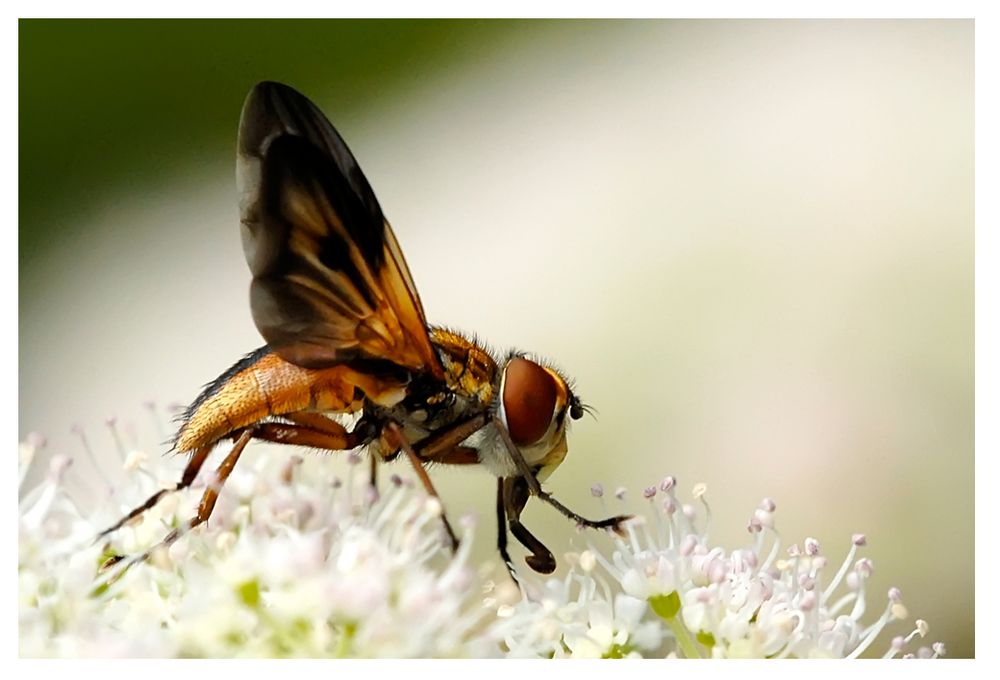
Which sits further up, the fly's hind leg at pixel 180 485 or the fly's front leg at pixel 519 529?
the fly's hind leg at pixel 180 485

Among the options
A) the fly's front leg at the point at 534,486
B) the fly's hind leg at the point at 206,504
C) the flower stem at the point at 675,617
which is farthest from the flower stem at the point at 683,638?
the fly's hind leg at the point at 206,504

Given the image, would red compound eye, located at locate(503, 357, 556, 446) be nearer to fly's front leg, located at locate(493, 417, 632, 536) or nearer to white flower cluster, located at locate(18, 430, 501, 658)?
fly's front leg, located at locate(493, 417, 632, 536)

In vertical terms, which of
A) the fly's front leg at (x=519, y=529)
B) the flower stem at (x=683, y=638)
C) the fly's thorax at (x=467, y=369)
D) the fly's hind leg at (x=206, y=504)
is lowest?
the flower stem at (x=683, y=638)

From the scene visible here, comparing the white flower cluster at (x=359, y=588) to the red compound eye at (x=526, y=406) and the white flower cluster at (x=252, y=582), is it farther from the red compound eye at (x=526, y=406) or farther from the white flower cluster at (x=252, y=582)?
the red compound eye at (x=526, y=406)

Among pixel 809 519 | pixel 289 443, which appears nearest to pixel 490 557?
pixel 289 443

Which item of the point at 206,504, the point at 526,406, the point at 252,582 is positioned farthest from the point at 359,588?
the point at 526,406

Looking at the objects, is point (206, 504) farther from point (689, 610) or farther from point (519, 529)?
point (689, 610)
